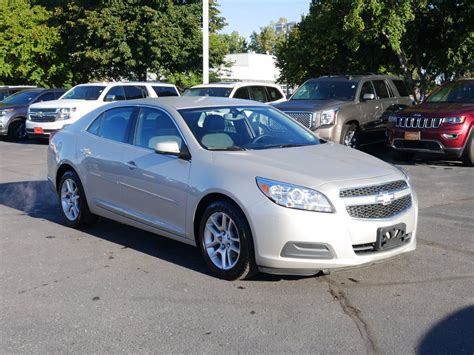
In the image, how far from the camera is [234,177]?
484cm

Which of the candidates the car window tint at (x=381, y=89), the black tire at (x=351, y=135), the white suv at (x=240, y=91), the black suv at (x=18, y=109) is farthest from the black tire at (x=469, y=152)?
the black suv at (x=18, y=109)

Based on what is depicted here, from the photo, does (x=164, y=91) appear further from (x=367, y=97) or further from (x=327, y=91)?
(x=367, y=97)

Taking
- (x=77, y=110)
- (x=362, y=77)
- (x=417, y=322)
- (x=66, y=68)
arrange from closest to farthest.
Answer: (x=417, y=322), (x=362, y=77), (x=77, y=110), (x=66, y=68)

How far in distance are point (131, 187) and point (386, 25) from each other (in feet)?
45.1

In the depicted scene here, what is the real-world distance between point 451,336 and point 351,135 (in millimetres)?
9012

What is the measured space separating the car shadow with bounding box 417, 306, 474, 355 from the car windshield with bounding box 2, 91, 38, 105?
56.1 feet

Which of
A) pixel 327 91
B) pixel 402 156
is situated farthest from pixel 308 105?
pixel 402 156

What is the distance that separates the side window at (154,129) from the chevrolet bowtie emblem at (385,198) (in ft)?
6.27

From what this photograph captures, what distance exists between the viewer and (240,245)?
187 inches

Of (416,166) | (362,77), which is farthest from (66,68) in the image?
(416,166)

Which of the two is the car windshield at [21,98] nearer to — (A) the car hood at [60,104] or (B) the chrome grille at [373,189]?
(A) the car hood at [60,104]

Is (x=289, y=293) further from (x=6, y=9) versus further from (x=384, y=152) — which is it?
(x=6, y=9)

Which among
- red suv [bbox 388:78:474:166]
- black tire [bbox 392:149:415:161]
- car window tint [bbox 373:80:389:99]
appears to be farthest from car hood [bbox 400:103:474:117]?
car window tint [bbox 373:80:389:99]

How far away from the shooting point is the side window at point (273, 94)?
51.3 feet
